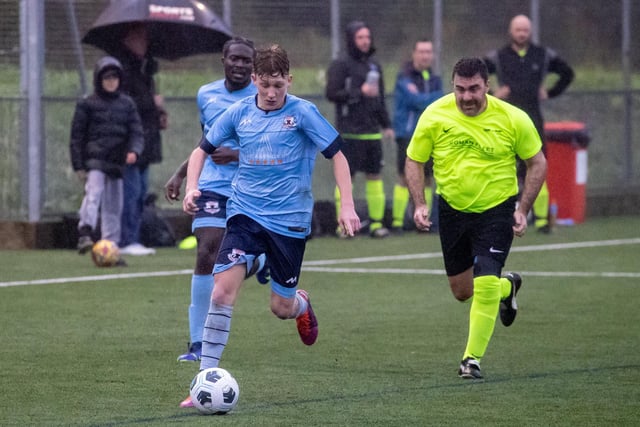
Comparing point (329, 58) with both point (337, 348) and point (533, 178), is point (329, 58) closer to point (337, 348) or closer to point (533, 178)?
point (337, 348)

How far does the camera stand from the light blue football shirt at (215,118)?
9930 mm

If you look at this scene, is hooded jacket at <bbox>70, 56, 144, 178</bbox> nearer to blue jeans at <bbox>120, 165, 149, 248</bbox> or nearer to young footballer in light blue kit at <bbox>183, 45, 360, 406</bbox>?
blue jeans at <bbox>120, 165, 149, 248</bbox>

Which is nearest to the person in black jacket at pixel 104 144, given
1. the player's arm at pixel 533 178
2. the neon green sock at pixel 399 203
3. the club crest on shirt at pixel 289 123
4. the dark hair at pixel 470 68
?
the neon green sock at pixel 399 203

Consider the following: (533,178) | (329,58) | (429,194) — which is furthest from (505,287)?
(329,58)

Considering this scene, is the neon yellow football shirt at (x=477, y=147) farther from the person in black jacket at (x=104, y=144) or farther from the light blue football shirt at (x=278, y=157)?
the person in black jacket at (x=104, y=144)

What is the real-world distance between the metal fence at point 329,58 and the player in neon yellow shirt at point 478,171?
896 centimetres

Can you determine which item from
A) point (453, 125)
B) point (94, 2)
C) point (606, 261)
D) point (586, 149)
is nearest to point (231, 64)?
point (453, 125)

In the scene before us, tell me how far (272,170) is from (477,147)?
164cm

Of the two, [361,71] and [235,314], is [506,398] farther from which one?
[361,71]

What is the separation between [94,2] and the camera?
18.2 metres

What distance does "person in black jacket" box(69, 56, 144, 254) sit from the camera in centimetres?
1619

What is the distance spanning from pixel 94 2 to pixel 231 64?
8473 mm

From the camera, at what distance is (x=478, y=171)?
974cm

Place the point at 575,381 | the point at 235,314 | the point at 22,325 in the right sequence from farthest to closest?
the point at 235,314
the point at 22,325
the point at 575,381
